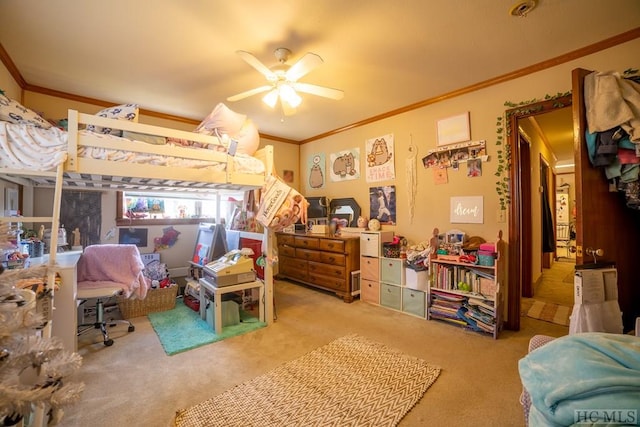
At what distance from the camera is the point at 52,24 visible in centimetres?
191

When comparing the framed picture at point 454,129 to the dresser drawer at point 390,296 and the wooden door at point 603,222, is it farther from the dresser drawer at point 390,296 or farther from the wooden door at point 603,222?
the dresser drawer at point 390,296

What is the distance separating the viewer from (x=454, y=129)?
3023 millimetres

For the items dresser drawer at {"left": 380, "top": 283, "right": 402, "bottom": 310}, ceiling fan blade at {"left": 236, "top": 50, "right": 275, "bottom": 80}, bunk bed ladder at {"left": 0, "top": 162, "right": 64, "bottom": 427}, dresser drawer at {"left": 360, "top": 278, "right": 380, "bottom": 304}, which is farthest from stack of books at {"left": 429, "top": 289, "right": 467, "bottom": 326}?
bunk bed ladder at {"left": 0, "top": 162, "right": 64, "bottom": 427}

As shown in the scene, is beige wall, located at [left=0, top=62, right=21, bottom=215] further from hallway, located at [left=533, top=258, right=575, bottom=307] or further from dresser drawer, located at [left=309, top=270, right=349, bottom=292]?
hallway, located at [left=533, top=258, right=575, bottom=307]

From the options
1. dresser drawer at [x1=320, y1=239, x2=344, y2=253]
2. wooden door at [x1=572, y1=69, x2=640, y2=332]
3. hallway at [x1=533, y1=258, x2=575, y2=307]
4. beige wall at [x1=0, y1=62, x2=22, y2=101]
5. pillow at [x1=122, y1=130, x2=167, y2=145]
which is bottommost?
hallway at [x1=533, y1=258, x2=575, y2=307]

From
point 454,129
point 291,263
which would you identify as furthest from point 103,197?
point 454,129

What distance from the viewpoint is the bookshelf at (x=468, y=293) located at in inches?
100.0

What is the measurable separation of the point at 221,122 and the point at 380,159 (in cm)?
211

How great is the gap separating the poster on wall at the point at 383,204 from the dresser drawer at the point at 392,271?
1.87 feet

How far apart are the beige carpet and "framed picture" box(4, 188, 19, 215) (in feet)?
17.2

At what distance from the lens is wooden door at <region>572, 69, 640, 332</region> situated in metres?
1.54

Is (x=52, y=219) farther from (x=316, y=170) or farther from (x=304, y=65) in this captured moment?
(x=316, y=170)

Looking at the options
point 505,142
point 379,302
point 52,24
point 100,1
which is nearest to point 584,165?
point 505,142

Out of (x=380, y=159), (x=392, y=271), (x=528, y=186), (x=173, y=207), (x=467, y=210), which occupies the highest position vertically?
(x=380, y=159)
